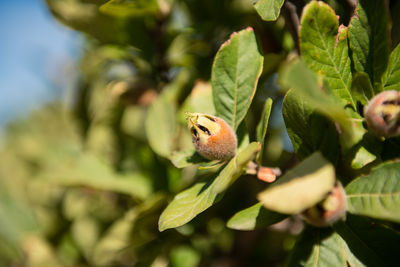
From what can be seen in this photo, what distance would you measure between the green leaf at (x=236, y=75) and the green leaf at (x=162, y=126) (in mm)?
273

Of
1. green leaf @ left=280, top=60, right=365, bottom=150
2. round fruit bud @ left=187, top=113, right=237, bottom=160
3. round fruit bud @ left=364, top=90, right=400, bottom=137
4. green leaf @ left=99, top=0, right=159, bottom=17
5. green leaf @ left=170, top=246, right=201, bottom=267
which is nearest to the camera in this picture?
green leaf @ left=280, top=60, right=365, bottom=150

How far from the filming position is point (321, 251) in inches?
24.7

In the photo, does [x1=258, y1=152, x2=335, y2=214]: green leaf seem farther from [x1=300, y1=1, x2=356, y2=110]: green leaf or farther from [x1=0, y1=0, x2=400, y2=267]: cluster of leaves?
[x1=300, y1=1, x2=356, y2=110]: green leaf

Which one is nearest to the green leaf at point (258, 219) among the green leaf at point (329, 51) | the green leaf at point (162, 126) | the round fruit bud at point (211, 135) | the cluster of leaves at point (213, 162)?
the cluster of leaves at point (213, 162)

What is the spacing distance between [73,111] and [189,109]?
0.81 m

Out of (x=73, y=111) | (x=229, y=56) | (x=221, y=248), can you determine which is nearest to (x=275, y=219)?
(x=229, y=56)

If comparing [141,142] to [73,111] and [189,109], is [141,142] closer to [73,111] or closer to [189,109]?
[73,111]

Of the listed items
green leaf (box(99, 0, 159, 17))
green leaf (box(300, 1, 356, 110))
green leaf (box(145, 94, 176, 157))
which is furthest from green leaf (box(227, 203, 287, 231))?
green leaf (box(99, 0, 159, 17))

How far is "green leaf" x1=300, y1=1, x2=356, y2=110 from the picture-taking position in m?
0.61

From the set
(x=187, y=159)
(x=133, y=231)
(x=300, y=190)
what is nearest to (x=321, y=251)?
(x=300, y=190)

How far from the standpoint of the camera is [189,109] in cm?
95

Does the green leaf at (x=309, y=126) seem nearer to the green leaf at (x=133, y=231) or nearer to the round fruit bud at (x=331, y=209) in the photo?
the round fruit bud at (x=331, y=209)

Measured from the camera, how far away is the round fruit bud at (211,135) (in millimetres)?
658

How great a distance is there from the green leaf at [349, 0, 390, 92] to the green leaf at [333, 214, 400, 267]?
24 centimetres
